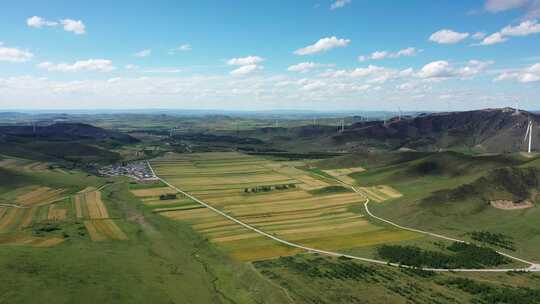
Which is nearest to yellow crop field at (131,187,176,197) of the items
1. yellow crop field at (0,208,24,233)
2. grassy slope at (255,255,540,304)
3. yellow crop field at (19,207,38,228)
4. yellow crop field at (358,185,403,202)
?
yellow crop field at (19,207,38,228)

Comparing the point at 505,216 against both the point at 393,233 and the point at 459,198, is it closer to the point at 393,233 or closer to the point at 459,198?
the point at 459,198

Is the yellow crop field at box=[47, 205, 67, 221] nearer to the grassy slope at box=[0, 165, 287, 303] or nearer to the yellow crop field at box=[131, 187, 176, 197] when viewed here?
the grassy slope at box=[0, 165, 287, 303]

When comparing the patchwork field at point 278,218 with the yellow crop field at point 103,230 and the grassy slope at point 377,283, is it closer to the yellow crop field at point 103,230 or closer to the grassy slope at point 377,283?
the grassy slope at point 377,283

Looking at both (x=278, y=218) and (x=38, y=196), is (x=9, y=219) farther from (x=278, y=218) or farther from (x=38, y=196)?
(x=278, y=218)

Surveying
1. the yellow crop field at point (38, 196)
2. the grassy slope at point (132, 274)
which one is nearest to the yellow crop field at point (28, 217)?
the yellow crop field at point (38, 196)

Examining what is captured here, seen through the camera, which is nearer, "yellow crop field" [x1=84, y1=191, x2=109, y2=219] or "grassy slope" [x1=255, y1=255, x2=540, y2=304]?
"grassy slope" [x1=255, y1=255, x2=540, y2=304]

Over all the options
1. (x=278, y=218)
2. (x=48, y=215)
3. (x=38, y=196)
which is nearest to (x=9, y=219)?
(x=48, y=215)

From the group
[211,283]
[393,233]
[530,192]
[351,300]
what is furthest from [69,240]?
[530,192]

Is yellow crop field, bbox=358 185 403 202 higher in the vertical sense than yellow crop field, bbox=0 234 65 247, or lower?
lower
